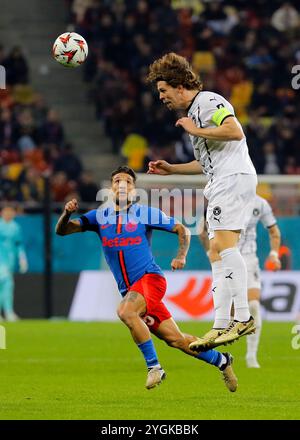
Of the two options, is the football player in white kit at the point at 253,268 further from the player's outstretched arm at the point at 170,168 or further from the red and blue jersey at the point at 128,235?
the player's outstretched arm at the point at 170,168

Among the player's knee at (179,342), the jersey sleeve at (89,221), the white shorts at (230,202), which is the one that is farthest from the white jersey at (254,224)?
the white shorts at (230,202)

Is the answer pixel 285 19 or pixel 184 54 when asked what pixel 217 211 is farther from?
pixel 285 19

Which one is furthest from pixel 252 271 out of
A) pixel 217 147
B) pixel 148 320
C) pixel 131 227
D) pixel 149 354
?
pixel 217 147

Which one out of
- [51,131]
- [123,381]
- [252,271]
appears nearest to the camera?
[123,381]

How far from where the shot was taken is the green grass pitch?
9.52 meters

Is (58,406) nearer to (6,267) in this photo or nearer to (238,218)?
(238,218)

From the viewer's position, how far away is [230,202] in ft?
32.2

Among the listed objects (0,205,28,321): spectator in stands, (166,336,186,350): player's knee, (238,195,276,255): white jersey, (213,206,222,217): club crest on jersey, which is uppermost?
(213,206,222,217): club crest on jersey

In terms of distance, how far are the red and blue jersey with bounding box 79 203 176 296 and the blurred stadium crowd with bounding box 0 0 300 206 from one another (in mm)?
12439

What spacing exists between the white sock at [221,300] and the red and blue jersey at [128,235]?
1583mm

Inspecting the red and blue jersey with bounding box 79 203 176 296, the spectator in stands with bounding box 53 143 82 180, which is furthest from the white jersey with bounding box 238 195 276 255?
the spectator in stands with bounding box 53 143 82 180

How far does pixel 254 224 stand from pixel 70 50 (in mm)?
3861

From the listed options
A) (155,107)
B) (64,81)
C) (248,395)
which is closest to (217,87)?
(155,107)

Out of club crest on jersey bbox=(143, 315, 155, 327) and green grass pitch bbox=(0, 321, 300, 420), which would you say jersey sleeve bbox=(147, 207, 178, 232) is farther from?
green grass pitch bbox=(0, 321, 300, 420)
